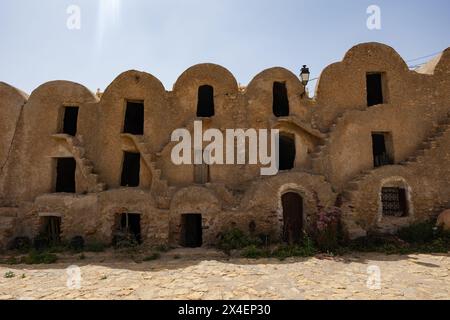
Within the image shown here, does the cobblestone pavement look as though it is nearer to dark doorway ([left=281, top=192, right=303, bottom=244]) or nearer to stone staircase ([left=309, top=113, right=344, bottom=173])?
dark doorway ([left=281, top=192, right=303, bottom=244])

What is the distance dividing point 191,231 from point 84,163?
5673 millimetres

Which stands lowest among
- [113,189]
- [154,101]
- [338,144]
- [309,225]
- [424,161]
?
[309,225]

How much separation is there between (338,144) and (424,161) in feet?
12.2

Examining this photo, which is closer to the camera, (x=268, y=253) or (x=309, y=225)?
(x=268, y=253)

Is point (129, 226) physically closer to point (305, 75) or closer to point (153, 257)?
point (153, 257)

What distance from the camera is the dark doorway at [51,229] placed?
36.1ft

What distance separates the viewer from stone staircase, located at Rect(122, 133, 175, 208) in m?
10.8

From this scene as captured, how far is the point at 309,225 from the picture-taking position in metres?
10.4

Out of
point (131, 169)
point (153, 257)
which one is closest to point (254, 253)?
point (153, 257)
